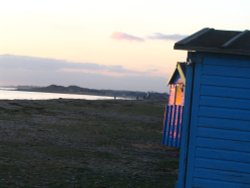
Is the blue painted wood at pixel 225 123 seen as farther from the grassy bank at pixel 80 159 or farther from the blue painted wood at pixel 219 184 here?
the grassy bank at pixel 80 159

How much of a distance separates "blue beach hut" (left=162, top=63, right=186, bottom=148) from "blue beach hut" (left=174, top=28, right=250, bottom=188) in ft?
25.3

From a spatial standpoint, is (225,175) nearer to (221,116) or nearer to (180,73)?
(221,116)

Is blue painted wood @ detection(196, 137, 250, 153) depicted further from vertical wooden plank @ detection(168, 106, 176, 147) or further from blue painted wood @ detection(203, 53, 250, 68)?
vertical wooden plank @ detection(168, 106, 176, 147)

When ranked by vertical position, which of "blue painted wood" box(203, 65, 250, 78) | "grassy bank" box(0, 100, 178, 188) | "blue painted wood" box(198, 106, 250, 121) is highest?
"blue painted wood" box(203, 65, 250, 78)

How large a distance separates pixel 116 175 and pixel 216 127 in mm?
4225

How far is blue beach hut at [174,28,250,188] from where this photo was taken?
9867 millimetres

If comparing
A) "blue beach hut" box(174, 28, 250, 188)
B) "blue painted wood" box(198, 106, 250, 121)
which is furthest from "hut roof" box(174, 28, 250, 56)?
"blue painted wood" box(198, 106, 250, 121)

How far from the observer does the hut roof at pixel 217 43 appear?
9586mm

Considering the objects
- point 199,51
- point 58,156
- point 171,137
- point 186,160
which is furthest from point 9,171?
point 171,137

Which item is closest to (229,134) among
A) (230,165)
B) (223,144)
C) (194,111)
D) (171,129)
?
(223,144)

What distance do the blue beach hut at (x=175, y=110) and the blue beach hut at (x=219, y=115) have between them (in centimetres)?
771

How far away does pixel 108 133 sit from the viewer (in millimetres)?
25359

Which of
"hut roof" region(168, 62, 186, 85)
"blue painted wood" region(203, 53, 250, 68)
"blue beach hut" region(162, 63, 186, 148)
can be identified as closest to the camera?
"blue painted wood" region(203, 53, 250, 68)

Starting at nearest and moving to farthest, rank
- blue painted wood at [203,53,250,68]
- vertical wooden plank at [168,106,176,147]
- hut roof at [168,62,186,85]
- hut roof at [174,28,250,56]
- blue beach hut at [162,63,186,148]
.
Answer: hut roof at [174,28,250,56]
blue painted wood at [203,53,250,68]
hut roof at [168,62,186,85]
blue beach hut at [162,63,186,148]
vertical wooden plank at [168,106,176,147]
